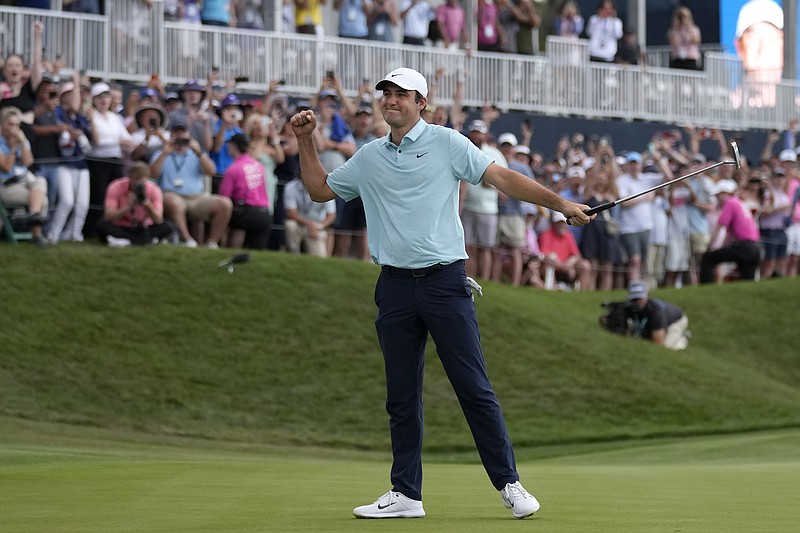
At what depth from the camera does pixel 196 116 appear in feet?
65.5

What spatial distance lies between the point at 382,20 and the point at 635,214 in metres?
6.31

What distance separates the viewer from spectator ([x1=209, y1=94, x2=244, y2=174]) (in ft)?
65.1

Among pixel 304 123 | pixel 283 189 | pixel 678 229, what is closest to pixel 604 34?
pixel 678 229

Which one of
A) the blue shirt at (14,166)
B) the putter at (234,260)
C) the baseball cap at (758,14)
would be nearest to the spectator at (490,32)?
the baseball cap at (758,14)

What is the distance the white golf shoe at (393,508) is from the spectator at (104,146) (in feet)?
40.6

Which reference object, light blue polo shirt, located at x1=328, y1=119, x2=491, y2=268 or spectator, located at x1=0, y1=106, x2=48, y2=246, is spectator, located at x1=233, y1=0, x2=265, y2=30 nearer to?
spectator, located at x1=0, y1=106, x2=48, y2=246

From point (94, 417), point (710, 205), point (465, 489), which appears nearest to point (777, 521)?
point (465, 489)

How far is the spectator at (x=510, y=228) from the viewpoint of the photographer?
21812 mm

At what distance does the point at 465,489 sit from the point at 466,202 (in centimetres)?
1186

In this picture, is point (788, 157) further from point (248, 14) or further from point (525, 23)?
point (248, 14)

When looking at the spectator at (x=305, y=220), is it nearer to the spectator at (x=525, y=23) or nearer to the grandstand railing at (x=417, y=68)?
the grandstand railing at (x=417, y=68)

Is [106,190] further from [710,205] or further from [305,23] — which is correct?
[710,205]

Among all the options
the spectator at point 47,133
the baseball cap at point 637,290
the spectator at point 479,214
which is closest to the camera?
the spectator at point 47,133

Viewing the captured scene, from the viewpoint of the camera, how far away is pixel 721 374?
20828 millimetres
